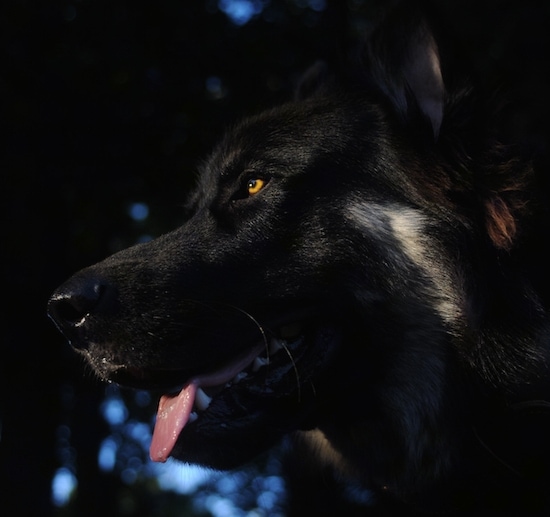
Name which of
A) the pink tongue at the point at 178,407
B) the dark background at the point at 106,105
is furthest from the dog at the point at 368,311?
the dark background at the point at 106,105

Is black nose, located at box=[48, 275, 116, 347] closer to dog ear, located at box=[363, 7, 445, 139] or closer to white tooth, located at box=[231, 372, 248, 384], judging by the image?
white tooth, located at box=[231, 372, 248, 384]

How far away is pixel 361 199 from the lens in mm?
3551

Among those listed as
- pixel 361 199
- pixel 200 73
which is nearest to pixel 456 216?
pixel 361 199

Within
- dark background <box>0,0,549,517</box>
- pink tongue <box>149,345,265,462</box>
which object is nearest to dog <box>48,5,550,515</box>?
pink tongue <box>149,345,265,462</box>

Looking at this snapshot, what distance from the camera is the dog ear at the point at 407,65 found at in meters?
3.49

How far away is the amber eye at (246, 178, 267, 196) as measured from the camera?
3.58 m

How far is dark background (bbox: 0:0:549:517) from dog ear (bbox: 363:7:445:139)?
4095 mm

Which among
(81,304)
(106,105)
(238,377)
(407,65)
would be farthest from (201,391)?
(106,105)

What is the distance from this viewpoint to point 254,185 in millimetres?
3602

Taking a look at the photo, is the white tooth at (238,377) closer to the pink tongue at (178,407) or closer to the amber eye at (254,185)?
the pink tongue at (178,407)

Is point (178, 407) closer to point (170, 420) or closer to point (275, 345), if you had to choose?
point (170, 420)

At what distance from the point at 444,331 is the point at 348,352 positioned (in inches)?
15.6

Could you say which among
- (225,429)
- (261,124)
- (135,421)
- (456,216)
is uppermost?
(261,124)

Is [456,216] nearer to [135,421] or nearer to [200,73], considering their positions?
[200,73]
